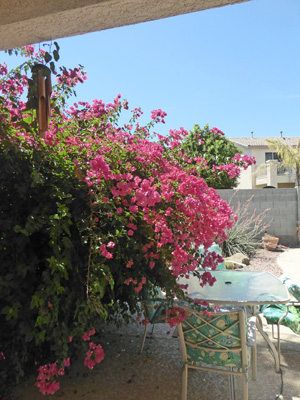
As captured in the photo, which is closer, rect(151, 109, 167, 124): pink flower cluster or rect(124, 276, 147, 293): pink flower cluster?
rect(124, 276, 147, 293): pink flower cluster

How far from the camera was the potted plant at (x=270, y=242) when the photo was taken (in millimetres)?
7928

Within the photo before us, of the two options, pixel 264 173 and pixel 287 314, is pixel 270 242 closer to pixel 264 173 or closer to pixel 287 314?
pixel 287 314

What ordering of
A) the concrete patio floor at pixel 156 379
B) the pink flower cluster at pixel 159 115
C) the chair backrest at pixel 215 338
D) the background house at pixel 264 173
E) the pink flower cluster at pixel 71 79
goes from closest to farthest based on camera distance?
the chair backrest at pixel 215 338 → the concrete patio floor at pixel 156 379 → the pink flower cluster at pixel 71 79 → the pink flower cluster at pixel 159 115 → the background house at pixel 264 173

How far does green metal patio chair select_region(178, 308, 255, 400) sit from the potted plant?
6433 millimetres

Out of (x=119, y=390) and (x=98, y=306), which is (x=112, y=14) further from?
(x=119, y=390)

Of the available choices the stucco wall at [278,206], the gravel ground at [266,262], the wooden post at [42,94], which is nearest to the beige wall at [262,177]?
the stucco wall at [278,206]

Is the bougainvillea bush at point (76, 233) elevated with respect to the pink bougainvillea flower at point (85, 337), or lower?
elevated

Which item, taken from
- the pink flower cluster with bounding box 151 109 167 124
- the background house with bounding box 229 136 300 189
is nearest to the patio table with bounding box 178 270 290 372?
the pink flower cluster with bounding box 151 109 167 124

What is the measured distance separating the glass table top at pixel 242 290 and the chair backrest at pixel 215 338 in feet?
0.89

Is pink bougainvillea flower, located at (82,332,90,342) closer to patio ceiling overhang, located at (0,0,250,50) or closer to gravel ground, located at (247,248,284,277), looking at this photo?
patio ceiling overhang, located at (0,0,250,50)

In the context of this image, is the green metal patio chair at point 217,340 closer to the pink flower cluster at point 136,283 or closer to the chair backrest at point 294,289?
the pink flower cluster at point 136,283

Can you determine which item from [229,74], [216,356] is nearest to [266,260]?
[216,356]

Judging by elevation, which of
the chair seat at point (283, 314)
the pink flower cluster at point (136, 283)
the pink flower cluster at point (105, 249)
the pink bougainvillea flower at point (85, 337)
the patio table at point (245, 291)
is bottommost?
the chair seat at point (283, 314)

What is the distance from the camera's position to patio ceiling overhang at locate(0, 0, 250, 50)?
1708 mm
